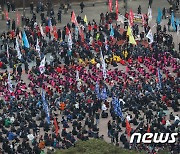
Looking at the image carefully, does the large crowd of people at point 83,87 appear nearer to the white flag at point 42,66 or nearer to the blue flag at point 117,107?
the blue flag at point 117,107

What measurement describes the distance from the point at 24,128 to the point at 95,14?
2921 cm

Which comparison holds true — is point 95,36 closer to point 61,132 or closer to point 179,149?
point 61,132

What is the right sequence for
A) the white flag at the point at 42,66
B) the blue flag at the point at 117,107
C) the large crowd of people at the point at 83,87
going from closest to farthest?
the large crowd of people at the point at 83,87, the blue flag at the point at 117,107, the white flag at the point at 42,66

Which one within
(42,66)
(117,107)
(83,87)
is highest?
(42,66)

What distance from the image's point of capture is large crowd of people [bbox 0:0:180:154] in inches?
1545

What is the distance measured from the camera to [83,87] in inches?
1796

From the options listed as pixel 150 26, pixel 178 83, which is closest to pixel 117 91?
pixel 178 83

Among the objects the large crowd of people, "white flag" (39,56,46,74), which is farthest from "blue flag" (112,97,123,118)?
"white flag" (39,56,46,74)

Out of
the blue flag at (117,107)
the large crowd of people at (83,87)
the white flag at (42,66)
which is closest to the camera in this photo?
the large crowd of people at (83,87)

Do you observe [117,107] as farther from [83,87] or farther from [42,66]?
[42,66]

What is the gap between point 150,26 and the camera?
62.5 meters

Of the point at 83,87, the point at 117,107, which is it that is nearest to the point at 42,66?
the point at 83,87

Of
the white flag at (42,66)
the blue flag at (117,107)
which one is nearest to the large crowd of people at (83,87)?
the blue flag at (117,107)

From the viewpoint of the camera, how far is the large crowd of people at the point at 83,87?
3925 cm
